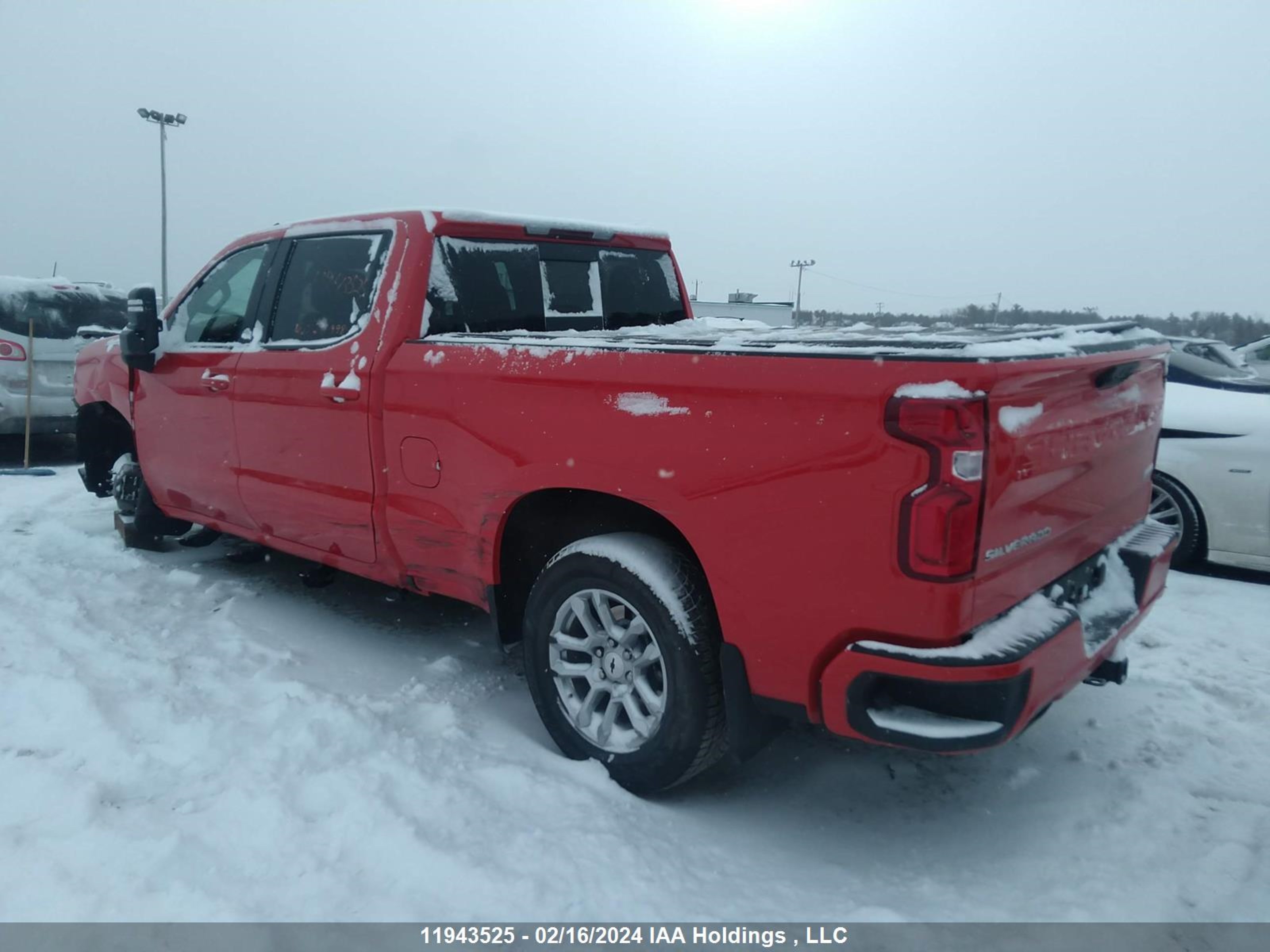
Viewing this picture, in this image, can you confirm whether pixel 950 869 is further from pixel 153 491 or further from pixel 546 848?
pixel 153 491

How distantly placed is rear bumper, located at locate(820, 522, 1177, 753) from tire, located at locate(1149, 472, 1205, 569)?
3.42 metres

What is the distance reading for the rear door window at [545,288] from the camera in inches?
148

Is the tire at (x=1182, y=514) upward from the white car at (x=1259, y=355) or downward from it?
downward

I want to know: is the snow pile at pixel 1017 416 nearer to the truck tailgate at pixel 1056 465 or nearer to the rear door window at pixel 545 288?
the truck tailgate at pixel 1056 465

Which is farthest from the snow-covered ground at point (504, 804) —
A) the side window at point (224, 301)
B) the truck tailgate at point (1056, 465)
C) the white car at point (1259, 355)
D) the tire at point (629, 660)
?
the white car at point (1259, 355)

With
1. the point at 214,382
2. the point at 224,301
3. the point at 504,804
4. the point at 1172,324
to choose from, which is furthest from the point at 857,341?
the point at 1172,324

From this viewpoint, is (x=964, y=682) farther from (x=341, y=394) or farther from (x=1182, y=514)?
(x=1182, y=514)

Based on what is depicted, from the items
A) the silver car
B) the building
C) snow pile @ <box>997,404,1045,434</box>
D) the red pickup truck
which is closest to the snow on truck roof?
the red pickup truck

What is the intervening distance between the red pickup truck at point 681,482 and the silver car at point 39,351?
17.0 feet

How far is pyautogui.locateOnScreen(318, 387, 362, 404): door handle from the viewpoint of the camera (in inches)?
143

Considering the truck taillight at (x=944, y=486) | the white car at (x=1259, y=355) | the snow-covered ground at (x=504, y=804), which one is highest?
the white car at (x=1259, y=355)

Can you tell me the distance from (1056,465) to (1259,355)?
848 centimetres

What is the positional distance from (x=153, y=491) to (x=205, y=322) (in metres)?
1.20

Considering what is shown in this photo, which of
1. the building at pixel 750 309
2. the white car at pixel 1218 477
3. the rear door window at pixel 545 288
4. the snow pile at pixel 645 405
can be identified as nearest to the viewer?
the snow pile at pixel 645 405
